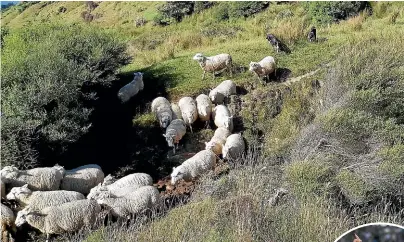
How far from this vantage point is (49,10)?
41125 mm

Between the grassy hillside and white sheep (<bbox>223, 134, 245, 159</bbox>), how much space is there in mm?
233

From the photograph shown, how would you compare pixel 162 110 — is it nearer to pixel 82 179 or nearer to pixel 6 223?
pixel 82 179

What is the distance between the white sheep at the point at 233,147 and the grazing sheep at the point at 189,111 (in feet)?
3.77

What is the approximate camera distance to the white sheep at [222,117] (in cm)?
1041

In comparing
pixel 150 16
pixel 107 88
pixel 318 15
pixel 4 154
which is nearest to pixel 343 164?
pixel 4 154

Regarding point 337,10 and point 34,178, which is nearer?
point 34,178

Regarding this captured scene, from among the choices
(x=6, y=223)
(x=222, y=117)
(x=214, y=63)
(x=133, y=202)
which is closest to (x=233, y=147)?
(x=222, y=117)

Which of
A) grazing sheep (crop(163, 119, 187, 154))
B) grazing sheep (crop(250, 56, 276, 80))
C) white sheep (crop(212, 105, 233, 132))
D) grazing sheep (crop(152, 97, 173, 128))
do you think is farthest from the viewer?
grazing sheep (crop(250, 56, 276, 80))

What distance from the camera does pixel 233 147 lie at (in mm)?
9562

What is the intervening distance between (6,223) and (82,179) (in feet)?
5.36

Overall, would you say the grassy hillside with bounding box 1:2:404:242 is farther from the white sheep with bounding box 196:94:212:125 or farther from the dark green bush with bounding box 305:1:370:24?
the dark green bush with bounding box 305:1:370:24

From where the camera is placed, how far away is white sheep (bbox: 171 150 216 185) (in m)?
8.66

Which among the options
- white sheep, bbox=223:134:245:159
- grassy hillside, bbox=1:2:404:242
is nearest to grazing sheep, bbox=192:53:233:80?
grassy hillside, bbox=1:2:404:242

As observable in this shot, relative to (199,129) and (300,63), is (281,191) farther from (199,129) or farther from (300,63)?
(300,63)
